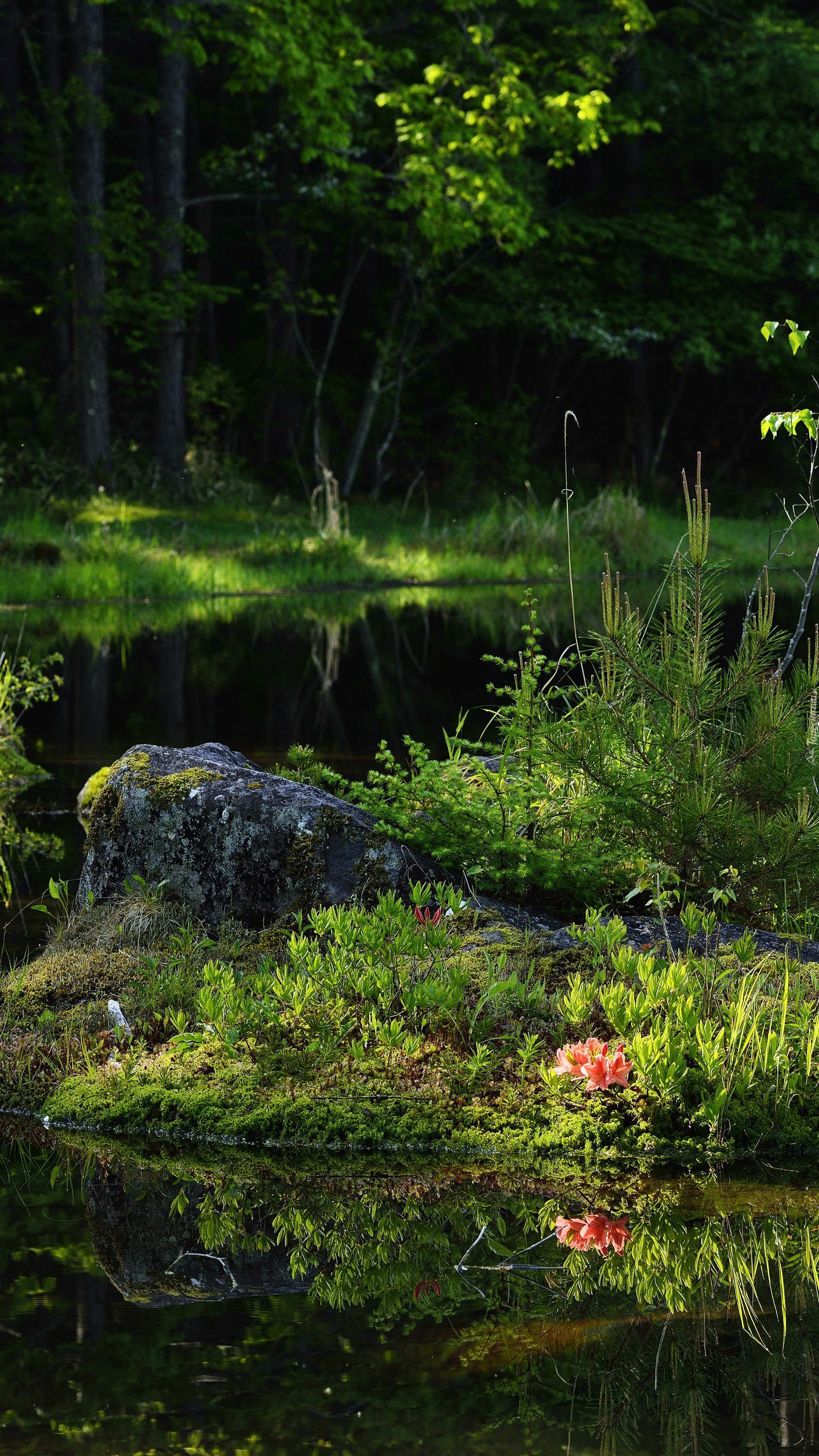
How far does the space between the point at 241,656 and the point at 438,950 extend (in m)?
10.1

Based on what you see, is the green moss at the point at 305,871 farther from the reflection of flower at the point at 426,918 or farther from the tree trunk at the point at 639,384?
the tree trunk at the point at 639,384

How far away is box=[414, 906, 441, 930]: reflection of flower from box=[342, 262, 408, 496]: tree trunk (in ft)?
70.4

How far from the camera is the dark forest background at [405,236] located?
24.3m

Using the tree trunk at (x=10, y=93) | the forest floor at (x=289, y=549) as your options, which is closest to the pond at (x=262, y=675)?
the forest floor at (x=289, y=549)

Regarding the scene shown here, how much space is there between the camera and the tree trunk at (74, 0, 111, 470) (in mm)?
23062

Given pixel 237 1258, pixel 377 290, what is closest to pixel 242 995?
pixel 237 1258

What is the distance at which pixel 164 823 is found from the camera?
6.23 m

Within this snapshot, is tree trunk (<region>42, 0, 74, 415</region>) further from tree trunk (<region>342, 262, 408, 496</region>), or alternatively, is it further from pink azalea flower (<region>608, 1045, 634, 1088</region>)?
pink azalea flower (<region>608, 1045, 634, 1088</region>)

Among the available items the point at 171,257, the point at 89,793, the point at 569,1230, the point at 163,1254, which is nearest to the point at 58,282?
the point at 171,257

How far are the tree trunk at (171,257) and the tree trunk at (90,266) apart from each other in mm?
1013

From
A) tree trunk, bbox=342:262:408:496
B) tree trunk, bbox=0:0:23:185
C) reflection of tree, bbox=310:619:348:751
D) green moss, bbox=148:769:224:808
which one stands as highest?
tree trunk, bbox=0:0:23:185

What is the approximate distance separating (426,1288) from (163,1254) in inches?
26.3

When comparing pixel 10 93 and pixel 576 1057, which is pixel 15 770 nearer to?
pixel 576 1057

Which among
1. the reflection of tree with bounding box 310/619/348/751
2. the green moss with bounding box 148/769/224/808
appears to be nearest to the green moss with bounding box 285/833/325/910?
the green moss with bounding box 148/769/224/808
